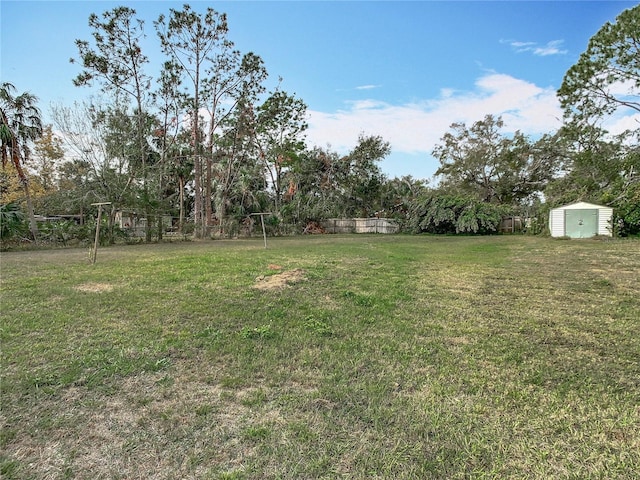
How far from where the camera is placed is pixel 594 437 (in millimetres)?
1684

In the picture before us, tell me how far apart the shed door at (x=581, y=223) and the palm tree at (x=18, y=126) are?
22.7 m

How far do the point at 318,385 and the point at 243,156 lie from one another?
20.2m

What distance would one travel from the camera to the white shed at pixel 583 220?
15.3 m

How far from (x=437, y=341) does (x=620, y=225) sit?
56.0 feet

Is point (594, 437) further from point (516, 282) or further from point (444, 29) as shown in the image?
point (444, 29)

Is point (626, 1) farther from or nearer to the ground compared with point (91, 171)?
farther from the ground

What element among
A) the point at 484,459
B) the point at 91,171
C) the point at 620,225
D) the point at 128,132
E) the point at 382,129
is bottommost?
the point at 484,459

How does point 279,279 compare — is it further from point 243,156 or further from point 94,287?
point 243,156

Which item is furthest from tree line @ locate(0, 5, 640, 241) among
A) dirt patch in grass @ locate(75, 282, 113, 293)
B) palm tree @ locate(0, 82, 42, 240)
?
dirt patch in grass @ locate(75, 282, 113, 293)

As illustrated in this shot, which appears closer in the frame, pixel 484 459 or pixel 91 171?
pixel 484 459

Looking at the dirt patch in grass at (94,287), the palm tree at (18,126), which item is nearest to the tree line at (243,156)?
the palm tree at (18,126)

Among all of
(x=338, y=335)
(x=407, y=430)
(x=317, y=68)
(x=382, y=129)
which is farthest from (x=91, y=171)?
(x=382, y=129)

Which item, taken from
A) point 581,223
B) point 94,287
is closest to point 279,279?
point 94,287

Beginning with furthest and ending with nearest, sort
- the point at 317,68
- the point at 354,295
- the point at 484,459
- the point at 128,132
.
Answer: the point at 128,132 → the point at 317,68 → the point at 354,295 → the point at 484,459
